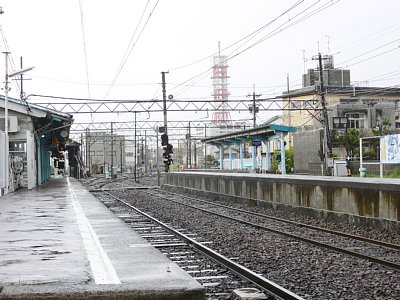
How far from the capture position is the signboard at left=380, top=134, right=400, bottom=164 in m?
23.5

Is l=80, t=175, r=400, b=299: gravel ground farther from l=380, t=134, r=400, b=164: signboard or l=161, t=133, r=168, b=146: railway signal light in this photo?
l=161, t=133, r=168, b=146: railway signal light

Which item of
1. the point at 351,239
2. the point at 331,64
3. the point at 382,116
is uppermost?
the point at 331,64

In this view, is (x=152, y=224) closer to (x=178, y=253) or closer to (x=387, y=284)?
(x=178, y=253)

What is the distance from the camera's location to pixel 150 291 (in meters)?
5.80

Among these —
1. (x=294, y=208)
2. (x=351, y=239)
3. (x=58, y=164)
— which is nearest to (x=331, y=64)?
(x=58, y=164)

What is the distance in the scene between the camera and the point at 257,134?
3072cm

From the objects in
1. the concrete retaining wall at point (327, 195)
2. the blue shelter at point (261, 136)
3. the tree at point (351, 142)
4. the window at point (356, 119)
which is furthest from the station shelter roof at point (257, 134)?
the window at point (356, 119)

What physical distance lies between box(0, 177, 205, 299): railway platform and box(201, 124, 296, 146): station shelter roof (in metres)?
14.0

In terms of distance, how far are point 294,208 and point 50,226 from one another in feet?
28.3

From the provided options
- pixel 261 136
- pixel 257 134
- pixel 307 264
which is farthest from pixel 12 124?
pixel 307 264

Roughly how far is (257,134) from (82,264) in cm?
2317

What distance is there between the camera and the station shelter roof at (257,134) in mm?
27984

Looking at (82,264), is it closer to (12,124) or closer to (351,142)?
(12,124)

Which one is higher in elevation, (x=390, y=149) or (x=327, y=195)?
(x=390, y=149)
